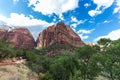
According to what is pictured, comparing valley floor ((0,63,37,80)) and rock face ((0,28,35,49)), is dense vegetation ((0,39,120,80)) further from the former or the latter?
rock face ((0,28,35,49))

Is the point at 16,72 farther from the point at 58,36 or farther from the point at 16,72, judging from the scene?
the point at 58,36

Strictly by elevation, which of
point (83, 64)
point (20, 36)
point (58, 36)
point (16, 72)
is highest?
point (20, 36)

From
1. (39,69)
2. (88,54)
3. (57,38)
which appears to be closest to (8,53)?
(39,69)

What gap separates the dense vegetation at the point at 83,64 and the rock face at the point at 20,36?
331 feet

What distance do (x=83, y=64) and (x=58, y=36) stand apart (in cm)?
10423

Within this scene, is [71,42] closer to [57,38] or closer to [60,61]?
[57,38]

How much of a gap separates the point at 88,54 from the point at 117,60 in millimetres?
25708

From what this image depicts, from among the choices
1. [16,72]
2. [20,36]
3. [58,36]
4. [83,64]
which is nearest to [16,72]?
[16,72]

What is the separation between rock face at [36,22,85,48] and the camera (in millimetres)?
160400

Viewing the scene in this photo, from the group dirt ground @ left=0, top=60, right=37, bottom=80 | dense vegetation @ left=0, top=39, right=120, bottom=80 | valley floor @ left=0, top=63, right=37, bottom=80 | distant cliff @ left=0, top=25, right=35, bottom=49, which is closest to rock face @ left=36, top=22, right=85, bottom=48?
distant cliff @ left=0, top=25, right=35, bottom=49

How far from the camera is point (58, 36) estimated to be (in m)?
162

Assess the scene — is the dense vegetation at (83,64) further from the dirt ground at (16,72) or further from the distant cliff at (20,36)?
the distant cliff at (20,36)

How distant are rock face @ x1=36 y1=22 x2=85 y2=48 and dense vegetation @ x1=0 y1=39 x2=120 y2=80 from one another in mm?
88445

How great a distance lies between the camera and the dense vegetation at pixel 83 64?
41.0m
